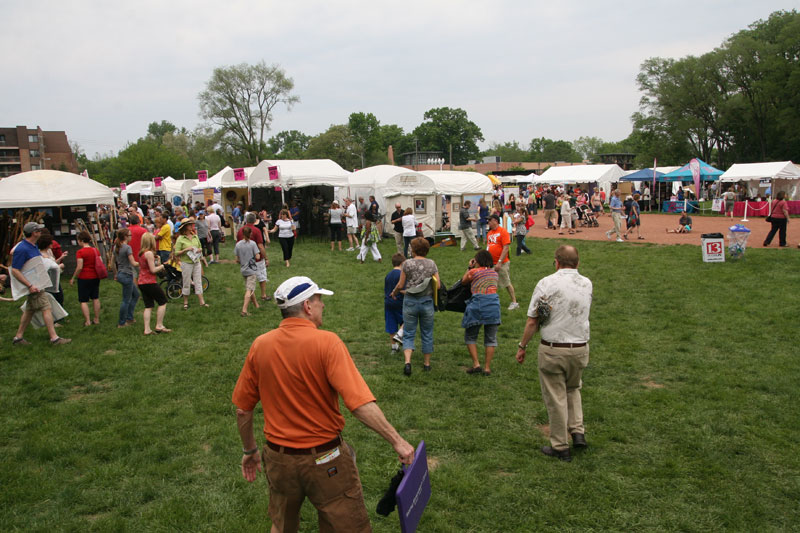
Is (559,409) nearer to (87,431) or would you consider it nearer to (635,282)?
(87,431)

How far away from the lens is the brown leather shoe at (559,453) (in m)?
4.54

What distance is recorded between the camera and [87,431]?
5289mm

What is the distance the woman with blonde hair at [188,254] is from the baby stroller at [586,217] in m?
18.7

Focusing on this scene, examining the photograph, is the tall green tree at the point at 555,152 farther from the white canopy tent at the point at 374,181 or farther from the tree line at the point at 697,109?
the white canopy tent at the point at 374,181

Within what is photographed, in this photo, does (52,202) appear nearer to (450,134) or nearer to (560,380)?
(560,380)

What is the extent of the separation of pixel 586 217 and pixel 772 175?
34.9ft

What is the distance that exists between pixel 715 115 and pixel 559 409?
5861 centimetres

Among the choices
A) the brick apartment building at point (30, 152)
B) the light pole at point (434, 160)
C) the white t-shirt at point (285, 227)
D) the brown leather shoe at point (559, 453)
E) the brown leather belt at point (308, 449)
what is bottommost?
the brown leather shoe at point (559, 453)

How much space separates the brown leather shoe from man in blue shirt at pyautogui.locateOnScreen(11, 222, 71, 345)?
7.41m

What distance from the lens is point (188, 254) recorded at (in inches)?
402

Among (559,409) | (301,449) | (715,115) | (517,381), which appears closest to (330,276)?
(517,381)

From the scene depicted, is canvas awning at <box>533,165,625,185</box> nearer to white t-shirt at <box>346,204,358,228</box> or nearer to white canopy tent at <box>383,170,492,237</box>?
white canopy tent at <box>383,170,492,237</box>

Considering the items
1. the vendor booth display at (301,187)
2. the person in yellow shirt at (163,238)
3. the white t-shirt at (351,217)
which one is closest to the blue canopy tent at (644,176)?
the vendor booth display at (301,187)

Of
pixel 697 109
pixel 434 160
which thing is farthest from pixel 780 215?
pixel 434 160
